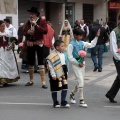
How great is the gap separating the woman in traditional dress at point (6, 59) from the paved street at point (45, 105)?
25 centimetres

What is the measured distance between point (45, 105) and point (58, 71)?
0.85 metres

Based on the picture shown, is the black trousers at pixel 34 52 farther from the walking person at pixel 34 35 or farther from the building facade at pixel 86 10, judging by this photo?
the building facade at pixel 86 10

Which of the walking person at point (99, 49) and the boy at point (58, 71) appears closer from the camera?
the boy at point (58, 71)

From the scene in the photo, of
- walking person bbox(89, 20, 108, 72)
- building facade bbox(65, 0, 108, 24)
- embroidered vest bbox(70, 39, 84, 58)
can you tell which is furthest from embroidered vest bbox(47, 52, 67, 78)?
building facade bbox(65, 0, 108, 24)

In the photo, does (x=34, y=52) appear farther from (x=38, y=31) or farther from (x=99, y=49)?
(x=99, y=49)

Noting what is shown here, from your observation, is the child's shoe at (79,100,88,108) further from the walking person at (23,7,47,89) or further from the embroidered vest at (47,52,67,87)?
the walking person at (23,7,47,89)

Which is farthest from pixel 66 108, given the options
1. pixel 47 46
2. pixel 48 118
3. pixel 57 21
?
pixel 57 21

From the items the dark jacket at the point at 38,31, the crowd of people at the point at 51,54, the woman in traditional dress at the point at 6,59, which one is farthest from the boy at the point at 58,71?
the woman in traditional dress at the point at 6,59

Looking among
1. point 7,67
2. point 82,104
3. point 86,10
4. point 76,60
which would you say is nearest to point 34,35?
point 7,67

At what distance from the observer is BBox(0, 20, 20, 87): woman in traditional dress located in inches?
437

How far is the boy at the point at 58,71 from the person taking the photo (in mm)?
8398

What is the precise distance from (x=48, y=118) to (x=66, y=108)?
38.1 inches

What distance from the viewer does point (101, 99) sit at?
378 inches

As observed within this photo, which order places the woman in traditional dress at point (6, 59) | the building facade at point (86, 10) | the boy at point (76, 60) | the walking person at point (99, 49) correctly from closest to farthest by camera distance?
the boy at point (76, 60) < the woman in traditional dress at point (6, 59) < the walking person at point (99, 49) < the building facade at point (86, 10)
